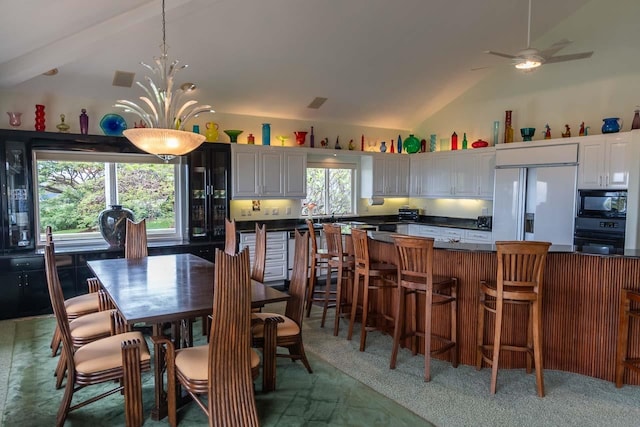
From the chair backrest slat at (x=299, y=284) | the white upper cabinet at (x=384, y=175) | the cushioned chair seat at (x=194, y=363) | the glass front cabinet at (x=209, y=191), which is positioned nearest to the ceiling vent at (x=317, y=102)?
→ the white upper cabinet at (x=384, y=175)

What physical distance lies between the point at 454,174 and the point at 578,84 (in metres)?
2.18

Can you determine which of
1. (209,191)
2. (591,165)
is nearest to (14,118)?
(209,191)

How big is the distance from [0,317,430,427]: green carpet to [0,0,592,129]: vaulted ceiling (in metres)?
2.84

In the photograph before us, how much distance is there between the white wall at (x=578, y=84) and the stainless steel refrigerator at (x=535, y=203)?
842 millimetres

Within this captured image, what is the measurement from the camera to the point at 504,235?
6.18 m

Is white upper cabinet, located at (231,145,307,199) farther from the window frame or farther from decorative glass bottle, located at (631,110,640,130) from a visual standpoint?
decorative glass bottle, located at (631,110,640,130)

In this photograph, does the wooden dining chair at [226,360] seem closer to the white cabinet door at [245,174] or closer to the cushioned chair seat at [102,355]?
the cushioned chair seat at [102,355]

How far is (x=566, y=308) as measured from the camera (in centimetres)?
344

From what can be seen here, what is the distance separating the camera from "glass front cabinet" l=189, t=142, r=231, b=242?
5.92m

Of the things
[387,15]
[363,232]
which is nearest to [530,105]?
[387,15]

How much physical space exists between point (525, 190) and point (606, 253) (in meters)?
2.81

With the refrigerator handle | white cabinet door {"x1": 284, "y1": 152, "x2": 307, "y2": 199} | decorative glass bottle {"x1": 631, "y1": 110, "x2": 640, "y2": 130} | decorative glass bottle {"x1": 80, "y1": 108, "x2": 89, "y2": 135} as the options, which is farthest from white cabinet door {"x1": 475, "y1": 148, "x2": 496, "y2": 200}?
decorative glass bottle {"x1": 80, "y1": 108, "x2": 89, "y2": 135}

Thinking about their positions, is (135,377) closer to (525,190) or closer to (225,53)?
(225,53)

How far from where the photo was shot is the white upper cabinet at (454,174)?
672 cm
